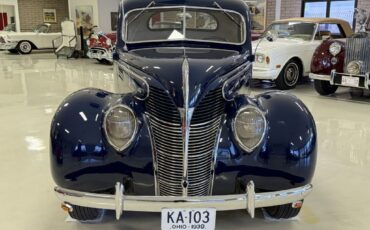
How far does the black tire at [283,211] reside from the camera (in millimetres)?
2677

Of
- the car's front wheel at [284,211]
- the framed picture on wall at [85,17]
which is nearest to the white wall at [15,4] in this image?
the framed picture on wall at [85,17]

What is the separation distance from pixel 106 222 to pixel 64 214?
0.37 metres

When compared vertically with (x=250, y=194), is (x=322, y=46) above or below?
above

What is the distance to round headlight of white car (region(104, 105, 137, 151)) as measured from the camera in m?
2.30

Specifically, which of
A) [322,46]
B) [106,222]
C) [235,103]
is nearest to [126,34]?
[235,103]

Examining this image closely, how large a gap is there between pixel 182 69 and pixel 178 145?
47 centimetres

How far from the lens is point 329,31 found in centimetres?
856

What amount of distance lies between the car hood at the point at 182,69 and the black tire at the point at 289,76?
198 inches

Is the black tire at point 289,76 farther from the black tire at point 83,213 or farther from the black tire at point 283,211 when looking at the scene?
the black tire at point 83,213

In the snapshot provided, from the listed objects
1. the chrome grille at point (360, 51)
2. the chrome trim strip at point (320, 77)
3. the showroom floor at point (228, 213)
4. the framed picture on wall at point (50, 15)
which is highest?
the framed picture on wall at point (50, 15)

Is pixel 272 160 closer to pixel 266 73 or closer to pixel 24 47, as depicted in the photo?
pixel 266 73

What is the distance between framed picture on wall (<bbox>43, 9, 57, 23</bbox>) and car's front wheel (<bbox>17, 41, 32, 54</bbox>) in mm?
4747

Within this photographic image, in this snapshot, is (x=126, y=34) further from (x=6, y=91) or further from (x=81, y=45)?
(x=81, y=45)

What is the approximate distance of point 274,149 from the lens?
7.73ft
